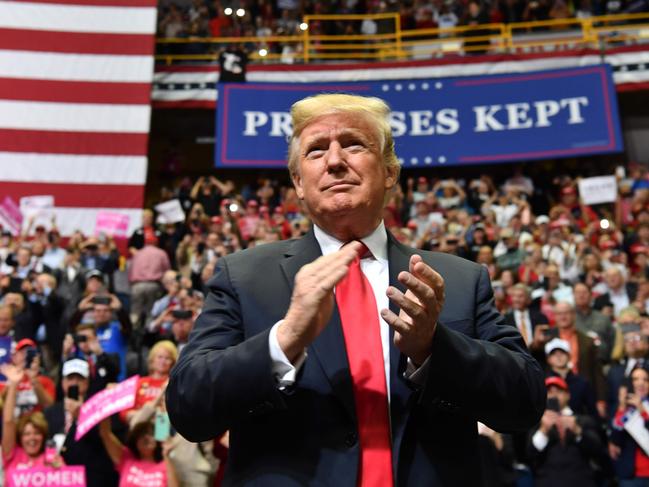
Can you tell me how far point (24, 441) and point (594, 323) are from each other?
4.62 metres

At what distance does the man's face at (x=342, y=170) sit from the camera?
71.0 inches

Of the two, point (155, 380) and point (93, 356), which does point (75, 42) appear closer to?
point (93, 356)

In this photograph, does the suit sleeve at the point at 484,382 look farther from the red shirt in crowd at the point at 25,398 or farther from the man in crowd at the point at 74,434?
the red shirt in crowd at the point at 25,398

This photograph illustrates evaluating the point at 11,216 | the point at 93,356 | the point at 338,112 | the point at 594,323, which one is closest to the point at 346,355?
the point at 338,112

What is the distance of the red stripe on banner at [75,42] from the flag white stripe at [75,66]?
9 centimetres

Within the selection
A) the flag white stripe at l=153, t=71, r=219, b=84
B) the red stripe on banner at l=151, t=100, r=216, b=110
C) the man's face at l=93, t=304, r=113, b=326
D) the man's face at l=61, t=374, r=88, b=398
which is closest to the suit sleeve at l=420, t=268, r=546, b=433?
the man's face at l=61, t=374, r=88, b=398

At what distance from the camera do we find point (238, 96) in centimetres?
1492

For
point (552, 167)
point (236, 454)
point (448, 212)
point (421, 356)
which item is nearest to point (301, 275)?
point (421, 356)

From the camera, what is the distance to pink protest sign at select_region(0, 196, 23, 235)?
11.7 metres

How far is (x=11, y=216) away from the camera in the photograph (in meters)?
11.7

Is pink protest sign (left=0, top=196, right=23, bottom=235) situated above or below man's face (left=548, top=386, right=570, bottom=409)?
above

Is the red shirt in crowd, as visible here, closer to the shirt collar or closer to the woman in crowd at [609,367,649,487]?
the woman in crowd at [609,367,649,487]

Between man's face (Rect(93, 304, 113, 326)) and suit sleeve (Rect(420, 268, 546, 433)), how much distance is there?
20.5 ft

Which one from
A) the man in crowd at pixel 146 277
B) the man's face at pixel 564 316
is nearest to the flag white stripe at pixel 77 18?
the man in crowd at pixel 146 277
